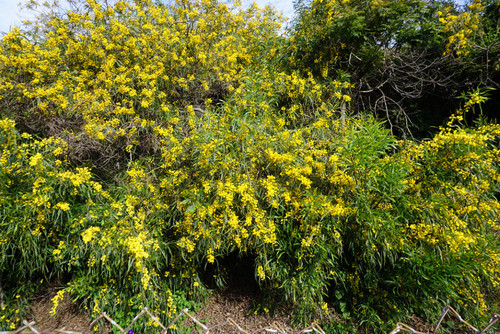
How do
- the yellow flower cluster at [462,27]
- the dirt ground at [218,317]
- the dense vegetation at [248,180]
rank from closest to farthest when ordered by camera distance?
the dense vegetation at [248,180] → the dirt ground at [218,317] → the yellow flower cluster at [462,27]

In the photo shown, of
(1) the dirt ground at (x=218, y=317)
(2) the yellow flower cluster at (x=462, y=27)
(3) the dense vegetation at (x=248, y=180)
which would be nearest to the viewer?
(3) the dense vegetation at (x=248, y=180)

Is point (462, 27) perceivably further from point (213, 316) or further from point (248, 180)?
point (213, 316)

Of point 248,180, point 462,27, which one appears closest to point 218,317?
point 248,180

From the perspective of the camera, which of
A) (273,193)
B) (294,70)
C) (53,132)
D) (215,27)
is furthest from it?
(215,27)

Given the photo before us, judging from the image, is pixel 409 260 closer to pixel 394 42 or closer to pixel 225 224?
pixel 225 224

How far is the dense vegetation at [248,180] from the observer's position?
7.67 ft

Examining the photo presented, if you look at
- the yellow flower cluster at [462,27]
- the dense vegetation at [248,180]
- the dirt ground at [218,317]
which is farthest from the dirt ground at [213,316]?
the yellow flower cluster at [462,27]

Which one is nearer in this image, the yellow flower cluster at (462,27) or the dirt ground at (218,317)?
the dirt ground at (218,317)

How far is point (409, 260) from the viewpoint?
2346 millimetres

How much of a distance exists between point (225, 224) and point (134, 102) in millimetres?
1917

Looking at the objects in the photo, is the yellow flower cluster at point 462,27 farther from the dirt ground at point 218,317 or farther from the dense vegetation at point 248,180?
the dirt ground at point 218,317

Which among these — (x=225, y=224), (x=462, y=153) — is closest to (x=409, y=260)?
(x=462, y=153)

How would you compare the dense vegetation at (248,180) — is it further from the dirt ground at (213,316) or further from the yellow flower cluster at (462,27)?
the dirt ground at (213,316)

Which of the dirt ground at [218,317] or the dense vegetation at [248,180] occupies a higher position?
the dense vegetation at [248,180]
